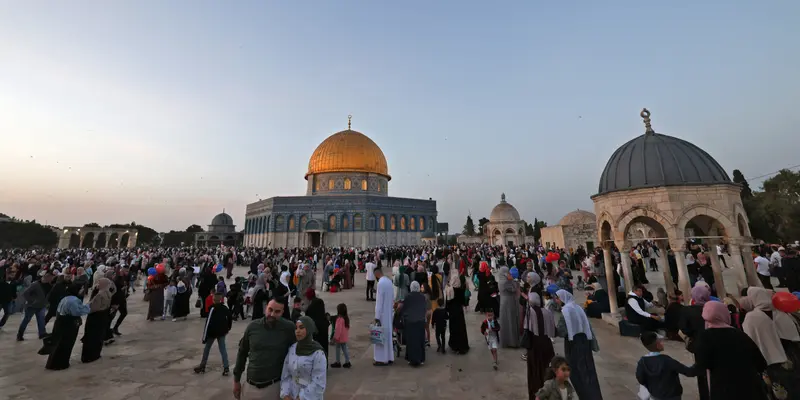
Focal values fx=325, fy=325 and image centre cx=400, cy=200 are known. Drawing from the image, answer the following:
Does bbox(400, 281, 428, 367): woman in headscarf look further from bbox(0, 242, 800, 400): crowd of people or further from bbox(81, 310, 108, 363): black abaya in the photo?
bbox(81, 310, 108, 363): black abaya

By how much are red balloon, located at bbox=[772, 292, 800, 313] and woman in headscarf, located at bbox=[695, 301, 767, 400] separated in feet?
3.45

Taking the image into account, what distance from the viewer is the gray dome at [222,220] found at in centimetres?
5974

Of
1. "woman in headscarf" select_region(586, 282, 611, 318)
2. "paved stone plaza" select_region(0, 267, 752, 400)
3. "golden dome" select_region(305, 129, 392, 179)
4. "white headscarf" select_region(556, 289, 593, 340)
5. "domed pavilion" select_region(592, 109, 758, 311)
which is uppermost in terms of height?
"golden dome" select_region(305, 129, 392, 179)

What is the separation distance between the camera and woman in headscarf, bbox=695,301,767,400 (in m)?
2.77

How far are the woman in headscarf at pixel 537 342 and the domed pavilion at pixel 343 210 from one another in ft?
119

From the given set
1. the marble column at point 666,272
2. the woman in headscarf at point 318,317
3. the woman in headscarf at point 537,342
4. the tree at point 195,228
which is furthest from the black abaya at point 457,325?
the tree at point 195,228

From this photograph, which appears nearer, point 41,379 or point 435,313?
point 41,379

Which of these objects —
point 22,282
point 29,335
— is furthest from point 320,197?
point 29,335

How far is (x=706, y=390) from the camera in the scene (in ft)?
11.1

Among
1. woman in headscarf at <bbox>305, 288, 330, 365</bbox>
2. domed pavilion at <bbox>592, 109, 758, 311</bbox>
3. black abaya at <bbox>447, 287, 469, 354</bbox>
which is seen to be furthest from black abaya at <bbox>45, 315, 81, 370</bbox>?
domed pavilion at <bbox>592, 109, 758, 311</bbox>

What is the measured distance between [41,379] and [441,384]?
579 cm

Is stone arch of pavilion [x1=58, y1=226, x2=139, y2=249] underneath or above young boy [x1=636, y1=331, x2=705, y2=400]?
above

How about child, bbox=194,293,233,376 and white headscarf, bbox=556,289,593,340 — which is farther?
child, bbox=194,293,233,376

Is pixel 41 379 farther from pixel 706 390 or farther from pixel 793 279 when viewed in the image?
pixel 793 279
